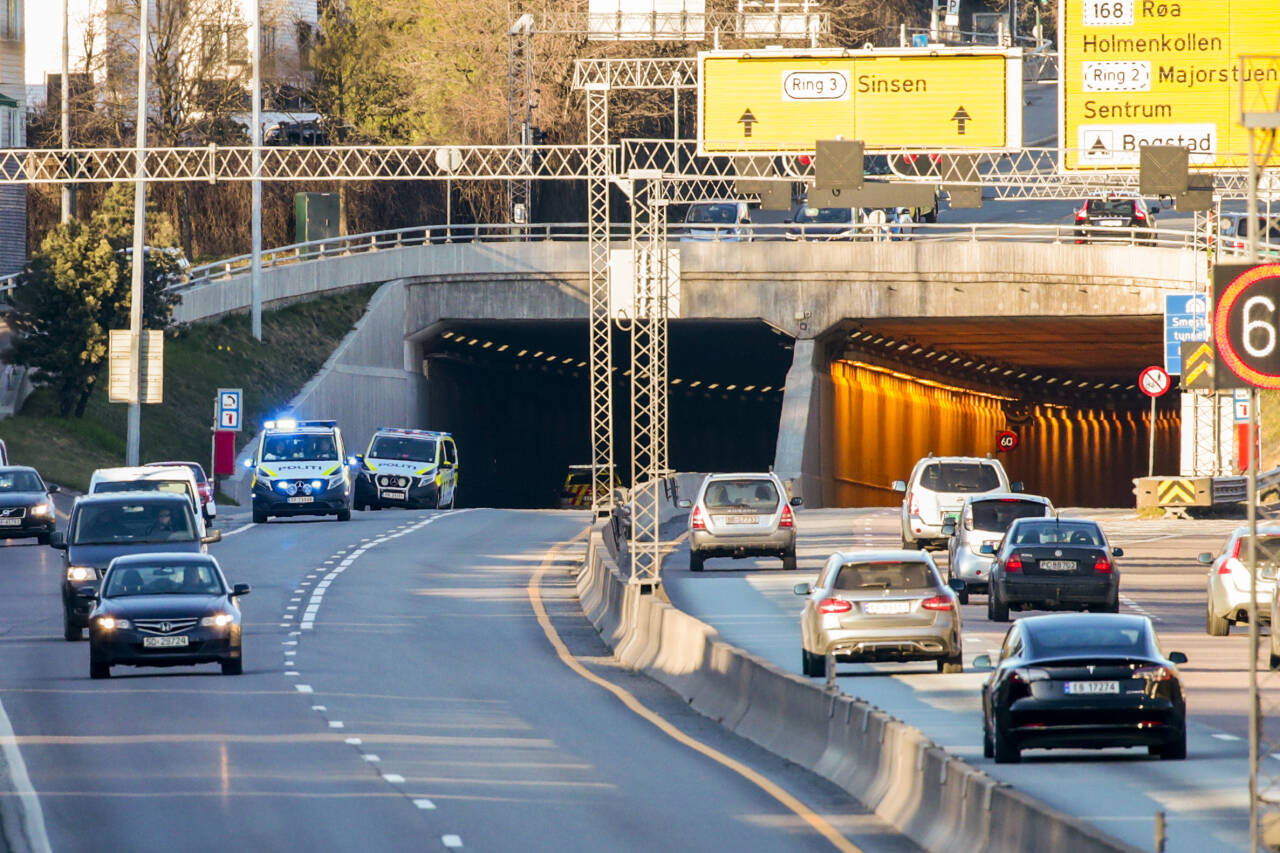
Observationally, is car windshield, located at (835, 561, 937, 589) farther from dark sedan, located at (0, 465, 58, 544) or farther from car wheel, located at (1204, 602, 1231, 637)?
dark sedan, located at (0, 465, 58, 544)

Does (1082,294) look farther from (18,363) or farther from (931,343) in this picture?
(18,363)

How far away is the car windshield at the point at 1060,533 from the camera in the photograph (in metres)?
29.1

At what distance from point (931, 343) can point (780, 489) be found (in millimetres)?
39053

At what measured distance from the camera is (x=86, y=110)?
85.4 m

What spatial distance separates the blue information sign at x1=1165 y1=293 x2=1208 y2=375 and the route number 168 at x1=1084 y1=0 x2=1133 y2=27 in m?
14.2

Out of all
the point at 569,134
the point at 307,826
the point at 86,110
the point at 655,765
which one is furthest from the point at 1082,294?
the point at 307,826

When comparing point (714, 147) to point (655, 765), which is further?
point (714, 147)

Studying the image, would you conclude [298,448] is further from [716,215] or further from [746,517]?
[716,215]

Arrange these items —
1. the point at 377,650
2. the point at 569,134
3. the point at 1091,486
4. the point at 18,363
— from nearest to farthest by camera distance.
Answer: the point at 377,650 < the point at 18,363 < the point at 569,134 < the point at 1091,486

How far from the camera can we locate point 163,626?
2492 cm

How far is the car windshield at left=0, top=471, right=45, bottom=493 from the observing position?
43312 millimetres

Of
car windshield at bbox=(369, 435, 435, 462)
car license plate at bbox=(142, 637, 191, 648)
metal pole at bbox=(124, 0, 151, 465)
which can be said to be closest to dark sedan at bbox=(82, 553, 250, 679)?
car license plate at bbox=(142, 637, 191, 648)

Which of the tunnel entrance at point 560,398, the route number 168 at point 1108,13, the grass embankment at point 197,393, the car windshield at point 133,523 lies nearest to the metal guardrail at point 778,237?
the grass embankment at point 197,393

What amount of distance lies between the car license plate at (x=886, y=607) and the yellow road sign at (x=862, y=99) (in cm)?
1222
